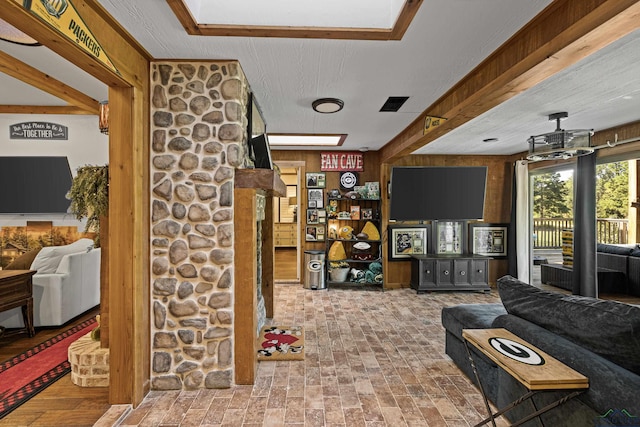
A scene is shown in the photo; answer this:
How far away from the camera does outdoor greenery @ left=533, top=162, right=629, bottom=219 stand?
9.48 m

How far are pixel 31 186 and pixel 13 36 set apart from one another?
3.12 meters

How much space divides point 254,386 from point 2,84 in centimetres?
403

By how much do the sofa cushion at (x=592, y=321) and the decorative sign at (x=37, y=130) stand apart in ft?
19.6

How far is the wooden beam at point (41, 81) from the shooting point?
2682mm

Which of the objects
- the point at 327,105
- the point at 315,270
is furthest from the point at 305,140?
the point at 315,270

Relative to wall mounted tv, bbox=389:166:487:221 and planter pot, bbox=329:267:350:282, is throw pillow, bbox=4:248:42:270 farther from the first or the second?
wall mounted tv, bbox=389:166:487:221

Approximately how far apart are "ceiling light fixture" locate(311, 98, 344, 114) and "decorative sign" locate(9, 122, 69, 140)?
3.89 metres

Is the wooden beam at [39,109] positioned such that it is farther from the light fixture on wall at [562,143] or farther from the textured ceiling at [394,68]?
the light fixture on wall at [562,143]

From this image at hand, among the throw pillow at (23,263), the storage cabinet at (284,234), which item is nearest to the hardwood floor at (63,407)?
the throw pillow at (23,263)

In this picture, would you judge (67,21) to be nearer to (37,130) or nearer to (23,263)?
(23,263)

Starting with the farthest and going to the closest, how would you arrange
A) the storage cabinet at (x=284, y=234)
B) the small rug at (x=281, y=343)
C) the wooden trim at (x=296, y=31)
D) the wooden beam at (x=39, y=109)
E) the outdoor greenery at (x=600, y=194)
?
the storage cabinet at (x=284, y=234) → the outdoor greenery at (x=600, y=194) → the wooden beam at (x=39, y=109) → the small rug at (x=281, y=343) → the wooden trim at (x=296, y=31)

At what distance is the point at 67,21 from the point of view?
1514 millimetres

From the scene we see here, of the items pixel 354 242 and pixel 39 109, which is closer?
pixel 39 109

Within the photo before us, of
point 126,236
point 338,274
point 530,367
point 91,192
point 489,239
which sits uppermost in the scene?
point 91,192
